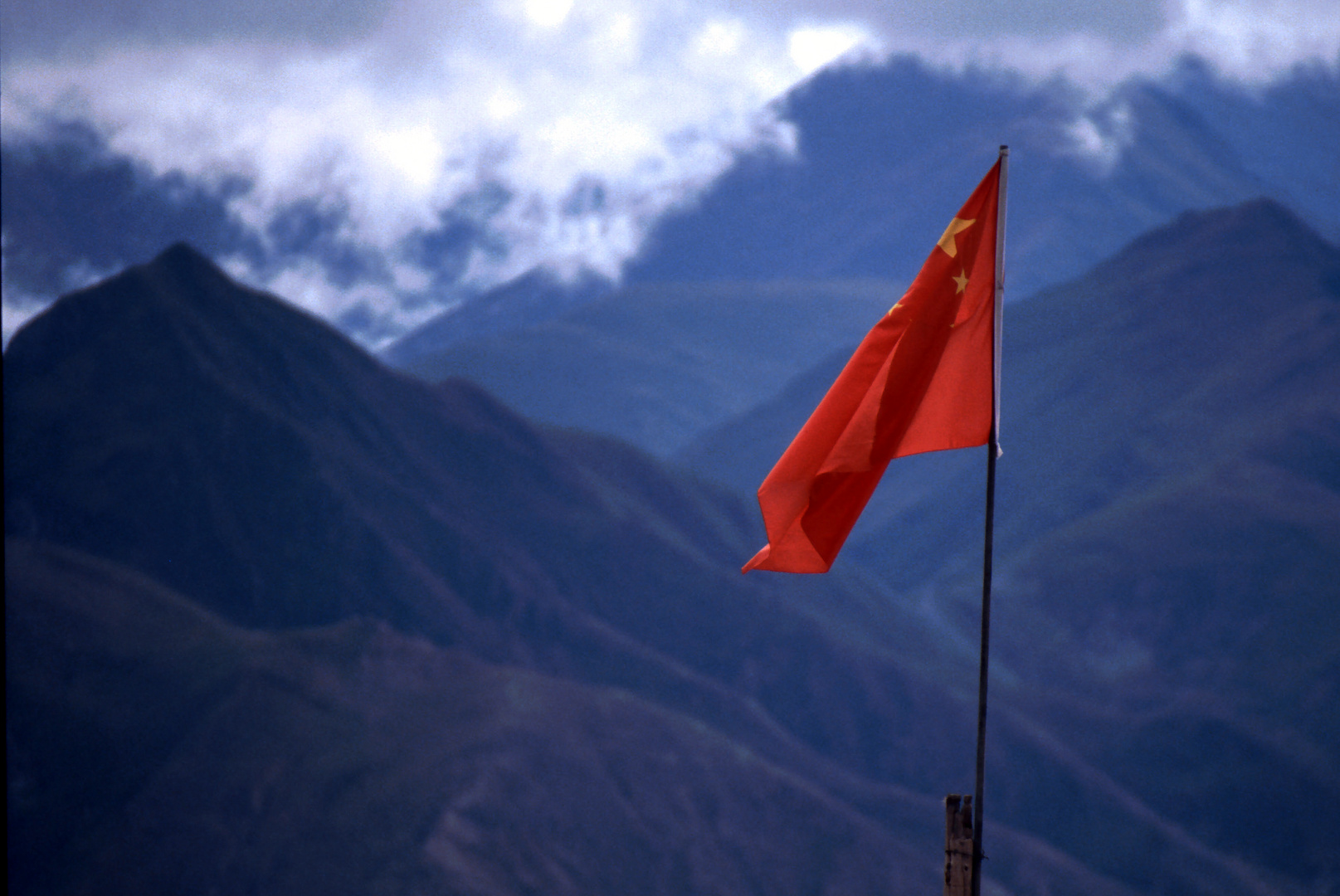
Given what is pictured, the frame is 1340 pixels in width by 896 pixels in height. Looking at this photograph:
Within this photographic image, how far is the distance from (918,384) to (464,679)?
50.6 m

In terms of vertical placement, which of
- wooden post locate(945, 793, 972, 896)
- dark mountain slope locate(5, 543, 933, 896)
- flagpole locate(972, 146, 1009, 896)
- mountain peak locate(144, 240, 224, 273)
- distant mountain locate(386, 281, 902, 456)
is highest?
distant mountain locate(386, 281, 902, 456)

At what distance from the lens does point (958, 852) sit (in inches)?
308

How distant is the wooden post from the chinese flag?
149 centimetres

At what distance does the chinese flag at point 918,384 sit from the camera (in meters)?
8.44

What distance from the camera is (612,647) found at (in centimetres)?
7206

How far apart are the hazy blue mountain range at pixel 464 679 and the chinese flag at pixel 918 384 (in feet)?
132

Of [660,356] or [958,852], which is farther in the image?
[660,356]

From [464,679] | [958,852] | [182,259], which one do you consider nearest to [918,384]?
[958,852]

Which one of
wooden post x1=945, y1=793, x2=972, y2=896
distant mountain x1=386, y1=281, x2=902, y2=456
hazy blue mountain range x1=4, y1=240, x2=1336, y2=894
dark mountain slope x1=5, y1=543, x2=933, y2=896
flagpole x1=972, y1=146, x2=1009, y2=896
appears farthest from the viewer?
distant mountain x1=386, y1=281, x2=902, y2=456

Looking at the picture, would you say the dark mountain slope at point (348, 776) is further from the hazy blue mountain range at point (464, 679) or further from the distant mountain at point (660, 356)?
the distant mountain at point (660, 356)

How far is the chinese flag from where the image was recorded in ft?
27.7

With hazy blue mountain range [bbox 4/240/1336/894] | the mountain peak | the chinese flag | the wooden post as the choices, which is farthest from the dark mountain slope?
the wooden post

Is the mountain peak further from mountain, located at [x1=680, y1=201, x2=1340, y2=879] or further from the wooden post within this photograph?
the wooden post

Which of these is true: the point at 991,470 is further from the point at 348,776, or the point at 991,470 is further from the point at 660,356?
the point at 660,356
